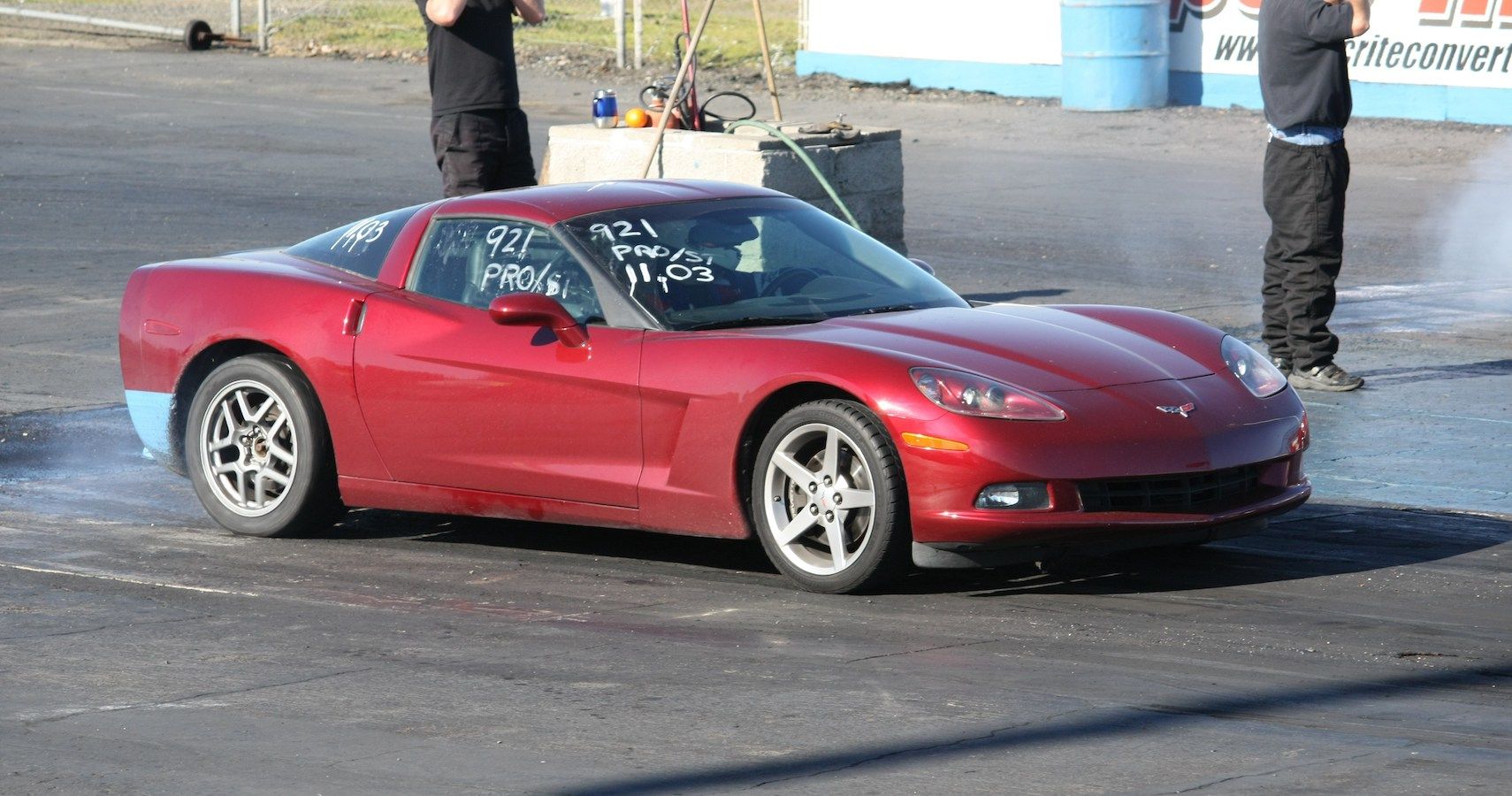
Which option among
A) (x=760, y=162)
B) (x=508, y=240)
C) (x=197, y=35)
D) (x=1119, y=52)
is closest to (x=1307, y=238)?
(x=760, y=162)

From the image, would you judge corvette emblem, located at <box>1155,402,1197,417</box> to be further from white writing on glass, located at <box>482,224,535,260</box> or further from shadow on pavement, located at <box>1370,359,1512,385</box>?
shadow on pavement, located at <box>1370,359,1512,385</box>

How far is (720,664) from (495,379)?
183 cm

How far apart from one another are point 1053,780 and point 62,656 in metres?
2.79

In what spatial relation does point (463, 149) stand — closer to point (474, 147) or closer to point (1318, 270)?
point (474, 147)

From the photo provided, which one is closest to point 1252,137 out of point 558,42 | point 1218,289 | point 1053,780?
point 1218,289

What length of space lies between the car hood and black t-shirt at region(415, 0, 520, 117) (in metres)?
3.95

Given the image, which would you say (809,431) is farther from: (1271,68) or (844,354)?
(1271,68)

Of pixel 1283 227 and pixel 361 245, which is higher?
pixel 361 245

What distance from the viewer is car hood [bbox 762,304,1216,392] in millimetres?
6844

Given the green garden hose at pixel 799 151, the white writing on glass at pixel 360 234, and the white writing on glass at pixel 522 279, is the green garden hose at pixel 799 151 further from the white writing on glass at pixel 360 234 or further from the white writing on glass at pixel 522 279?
the white writing on glass at pixel 522 279

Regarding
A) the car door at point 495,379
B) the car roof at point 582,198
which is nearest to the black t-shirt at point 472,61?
the car roof at point 582,198

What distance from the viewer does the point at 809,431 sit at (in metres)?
6.84

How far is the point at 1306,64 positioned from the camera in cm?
1057

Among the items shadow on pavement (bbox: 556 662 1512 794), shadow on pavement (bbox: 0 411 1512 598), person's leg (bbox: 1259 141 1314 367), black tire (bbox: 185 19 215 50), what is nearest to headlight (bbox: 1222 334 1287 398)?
shadow on pavement (bbox: 0 411 1512 598)
